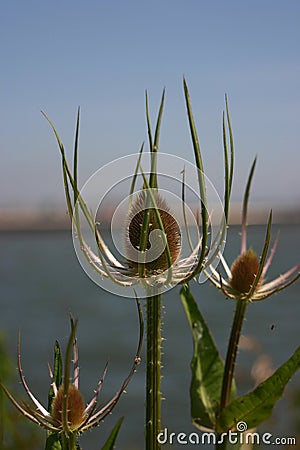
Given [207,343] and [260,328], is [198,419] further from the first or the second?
[260,328]

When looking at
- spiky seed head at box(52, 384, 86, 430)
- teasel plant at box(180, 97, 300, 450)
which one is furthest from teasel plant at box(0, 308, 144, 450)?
teasel plant at box(180, 97, 300, 450)

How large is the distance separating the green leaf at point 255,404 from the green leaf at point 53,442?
0.13m

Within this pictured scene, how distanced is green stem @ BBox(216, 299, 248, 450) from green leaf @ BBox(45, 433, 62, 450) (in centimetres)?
12

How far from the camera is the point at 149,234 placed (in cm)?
42

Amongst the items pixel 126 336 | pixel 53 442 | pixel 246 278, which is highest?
pixel 246 278

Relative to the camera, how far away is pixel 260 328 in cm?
446

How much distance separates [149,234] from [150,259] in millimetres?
16

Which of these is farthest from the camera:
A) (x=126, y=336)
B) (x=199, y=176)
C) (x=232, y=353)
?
(x=126, y=336)

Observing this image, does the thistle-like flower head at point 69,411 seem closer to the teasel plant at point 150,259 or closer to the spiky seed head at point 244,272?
the teasel plant at point 150,259

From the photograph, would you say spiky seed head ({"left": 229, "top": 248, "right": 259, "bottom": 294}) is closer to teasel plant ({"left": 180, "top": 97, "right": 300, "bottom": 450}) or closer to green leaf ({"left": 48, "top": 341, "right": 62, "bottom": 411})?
teasel plant ({"left": 180, "top": 97, "right": 300, "bottom": 450})

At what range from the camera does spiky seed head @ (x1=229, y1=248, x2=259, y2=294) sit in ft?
1.70

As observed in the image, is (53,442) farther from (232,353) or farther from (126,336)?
(126,336)

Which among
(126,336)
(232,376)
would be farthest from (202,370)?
(126,336)

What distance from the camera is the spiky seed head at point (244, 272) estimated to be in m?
0.52
